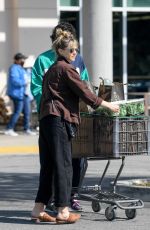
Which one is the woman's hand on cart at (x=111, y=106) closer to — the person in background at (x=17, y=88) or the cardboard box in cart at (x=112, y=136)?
the cardboard box in cart at (x=112, y=136)

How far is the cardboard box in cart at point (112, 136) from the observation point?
8617mm

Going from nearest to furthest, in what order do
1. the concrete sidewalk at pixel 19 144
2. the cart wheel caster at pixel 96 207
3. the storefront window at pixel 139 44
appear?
the cart wheel caster at pixel 96 207, the concrete sidewalk at pixel 19 144, the storefront window at pixel 139 44

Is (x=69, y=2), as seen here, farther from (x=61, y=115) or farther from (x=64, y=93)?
(x=61, y=115)

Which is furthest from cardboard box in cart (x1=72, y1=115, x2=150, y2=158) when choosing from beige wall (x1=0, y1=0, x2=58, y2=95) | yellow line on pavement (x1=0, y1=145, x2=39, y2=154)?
beige wall (x1=0, y1=0, x2=58, y2=95)

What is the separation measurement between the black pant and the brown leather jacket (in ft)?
0.32

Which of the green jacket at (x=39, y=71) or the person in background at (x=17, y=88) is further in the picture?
the person in background at (x=17, y=88)

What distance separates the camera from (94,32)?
1845 cm

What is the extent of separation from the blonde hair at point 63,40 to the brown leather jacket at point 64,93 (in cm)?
16

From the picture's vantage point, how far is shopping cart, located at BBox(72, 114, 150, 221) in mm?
8625

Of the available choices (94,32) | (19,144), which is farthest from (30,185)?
(94,32)

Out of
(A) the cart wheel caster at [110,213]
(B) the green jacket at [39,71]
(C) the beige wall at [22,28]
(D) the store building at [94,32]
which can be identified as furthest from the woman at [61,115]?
(C) the beige wall at [22,28]

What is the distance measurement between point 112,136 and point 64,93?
0.67 metres

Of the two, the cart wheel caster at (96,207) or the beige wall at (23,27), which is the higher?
the beige wall at (23,27)

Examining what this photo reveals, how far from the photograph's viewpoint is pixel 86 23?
1853 centimetres
